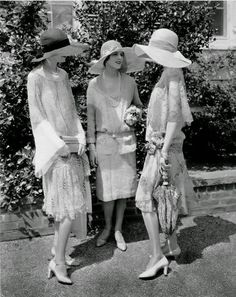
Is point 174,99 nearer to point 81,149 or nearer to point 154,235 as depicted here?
point 81,149

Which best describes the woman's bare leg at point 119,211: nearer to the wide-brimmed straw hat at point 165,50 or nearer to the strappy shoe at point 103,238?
the strappy shoe at point 103,238

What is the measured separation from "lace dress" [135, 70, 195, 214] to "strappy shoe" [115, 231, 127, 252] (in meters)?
0.57

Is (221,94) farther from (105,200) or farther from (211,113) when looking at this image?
(105,200)

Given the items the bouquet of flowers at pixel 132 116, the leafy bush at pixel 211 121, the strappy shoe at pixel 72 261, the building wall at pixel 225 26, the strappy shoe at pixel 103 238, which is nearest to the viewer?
the strappy shoe at pixel 72 261

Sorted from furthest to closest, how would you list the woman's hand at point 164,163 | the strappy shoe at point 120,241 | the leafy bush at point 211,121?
the leafy bush at point 211,121, the strappy shoe at point 120,241, the woman's hand at point 164,163

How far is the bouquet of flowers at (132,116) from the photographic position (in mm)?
3695

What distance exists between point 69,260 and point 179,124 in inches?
60.3

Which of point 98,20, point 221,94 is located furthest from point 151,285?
point 221,94

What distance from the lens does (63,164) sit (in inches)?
131

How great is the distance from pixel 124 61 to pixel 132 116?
0.56 m

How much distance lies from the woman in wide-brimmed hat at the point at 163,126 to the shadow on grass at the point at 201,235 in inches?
16.0

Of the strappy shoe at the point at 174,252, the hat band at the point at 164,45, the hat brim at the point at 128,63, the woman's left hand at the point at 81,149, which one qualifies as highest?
the hat band at the point at 164,45

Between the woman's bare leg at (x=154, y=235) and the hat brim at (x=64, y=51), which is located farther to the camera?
the woman's bare leg at (x=154, y=235)

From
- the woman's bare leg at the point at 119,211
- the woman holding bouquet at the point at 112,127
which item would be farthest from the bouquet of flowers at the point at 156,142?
the woman's bare leg at the point at 119,211
